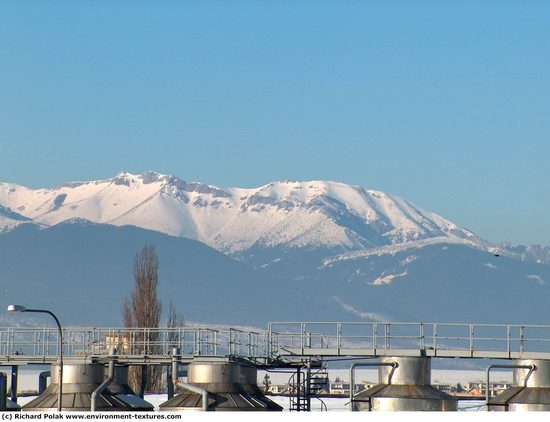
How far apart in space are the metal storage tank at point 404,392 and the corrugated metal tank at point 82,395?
12002 millimetres

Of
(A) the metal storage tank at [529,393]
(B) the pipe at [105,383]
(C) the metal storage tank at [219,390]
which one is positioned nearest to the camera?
(C) the metal storage tank at [219,390]

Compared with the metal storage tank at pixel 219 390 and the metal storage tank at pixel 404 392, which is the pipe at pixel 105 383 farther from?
the metal storage tank at pixel 404 392

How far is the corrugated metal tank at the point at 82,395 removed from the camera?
73375 mm

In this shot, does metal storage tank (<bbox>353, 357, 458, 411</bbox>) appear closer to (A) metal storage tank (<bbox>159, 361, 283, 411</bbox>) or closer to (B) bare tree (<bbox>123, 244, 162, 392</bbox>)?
(A) metal storage tank (<bbox>159, 361, 283, 411</bbox>)

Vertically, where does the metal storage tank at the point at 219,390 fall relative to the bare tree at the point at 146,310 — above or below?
below

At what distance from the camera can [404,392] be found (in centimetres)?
7394

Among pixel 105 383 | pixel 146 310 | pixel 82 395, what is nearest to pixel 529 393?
pixel 105 383

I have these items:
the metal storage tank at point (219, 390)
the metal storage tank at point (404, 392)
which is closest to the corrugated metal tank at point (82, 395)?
the metal storage tank at point (219, 390)

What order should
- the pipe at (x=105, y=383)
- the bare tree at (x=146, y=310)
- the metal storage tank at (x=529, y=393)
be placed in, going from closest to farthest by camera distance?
the pipe at (x=105, y=383), the metal storage tank at (x=529, y=393), the bare tree at (x=146, y=310)

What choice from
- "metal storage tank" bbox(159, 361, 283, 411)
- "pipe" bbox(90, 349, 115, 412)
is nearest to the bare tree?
"pipe" bbox(90, 349, 115, 412)

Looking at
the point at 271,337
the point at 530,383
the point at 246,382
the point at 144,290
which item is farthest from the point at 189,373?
the point at 144,290

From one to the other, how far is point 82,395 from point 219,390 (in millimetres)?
7486
